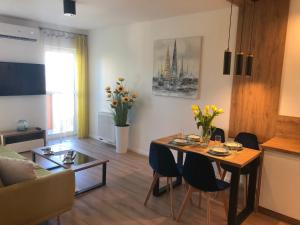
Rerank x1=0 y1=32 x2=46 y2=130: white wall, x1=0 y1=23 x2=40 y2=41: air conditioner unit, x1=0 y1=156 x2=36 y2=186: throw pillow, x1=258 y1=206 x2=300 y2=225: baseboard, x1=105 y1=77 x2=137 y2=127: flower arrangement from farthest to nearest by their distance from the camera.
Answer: x1=105 y1=77 x2=137 y2=127: flower arrangement < x1=0 y1=32 x2=46 y2=130: white wall < x1=0 y1=23 x2=40 y2=41: air conditioner unit < x1=258 y1=206 x2=300 y2=225: baseboard < x1=0 y1=156 x2=36 y2=186: throw pillow

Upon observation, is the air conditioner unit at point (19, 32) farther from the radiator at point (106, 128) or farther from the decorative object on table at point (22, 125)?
the radiator at point (106, 128)

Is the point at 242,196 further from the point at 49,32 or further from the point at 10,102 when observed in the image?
the point at 49,32

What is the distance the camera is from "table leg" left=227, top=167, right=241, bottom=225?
2.43m

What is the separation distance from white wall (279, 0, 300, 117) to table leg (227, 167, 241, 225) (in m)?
1.25

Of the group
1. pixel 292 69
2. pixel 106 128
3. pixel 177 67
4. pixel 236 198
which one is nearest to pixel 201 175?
pixel 236 198

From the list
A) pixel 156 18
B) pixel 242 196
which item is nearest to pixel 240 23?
pixel 156 18

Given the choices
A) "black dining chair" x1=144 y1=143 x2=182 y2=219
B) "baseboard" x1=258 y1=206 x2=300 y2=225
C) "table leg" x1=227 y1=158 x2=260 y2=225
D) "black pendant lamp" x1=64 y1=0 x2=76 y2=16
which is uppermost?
"black pendant lamp" x1=64 y1=0 x2=76 y2=16

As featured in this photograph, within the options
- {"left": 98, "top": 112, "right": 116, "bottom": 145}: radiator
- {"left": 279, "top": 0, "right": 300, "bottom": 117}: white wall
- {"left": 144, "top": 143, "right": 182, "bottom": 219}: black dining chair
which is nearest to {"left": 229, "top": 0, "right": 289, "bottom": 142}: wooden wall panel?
{"left": 279, "top": 0, "right": 300, "bottom": 117}: white wall

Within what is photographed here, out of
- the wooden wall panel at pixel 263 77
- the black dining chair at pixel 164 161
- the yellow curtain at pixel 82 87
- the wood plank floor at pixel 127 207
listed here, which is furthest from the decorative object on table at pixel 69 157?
the yellow curtain at pixel 82 87

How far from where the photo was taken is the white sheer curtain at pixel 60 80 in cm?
528

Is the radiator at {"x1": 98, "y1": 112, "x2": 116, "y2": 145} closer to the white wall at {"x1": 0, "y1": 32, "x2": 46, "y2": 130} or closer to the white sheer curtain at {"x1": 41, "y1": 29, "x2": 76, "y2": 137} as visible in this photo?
the white sheer curtain at {"x1": 41, "y1": 29, "x2": 76, "y2": 137}

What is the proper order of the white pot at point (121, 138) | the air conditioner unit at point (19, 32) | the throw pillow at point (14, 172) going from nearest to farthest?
the throw pillow at point (14, 172) → the air conditioner unit at point (19, 32) → the white pot at point (121, 138)

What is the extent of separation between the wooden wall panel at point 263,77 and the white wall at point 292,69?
0.06 m

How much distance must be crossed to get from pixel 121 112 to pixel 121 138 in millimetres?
520
